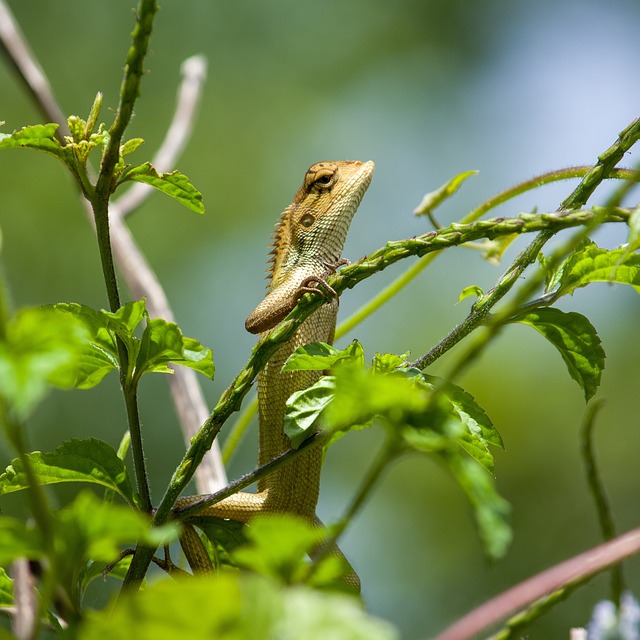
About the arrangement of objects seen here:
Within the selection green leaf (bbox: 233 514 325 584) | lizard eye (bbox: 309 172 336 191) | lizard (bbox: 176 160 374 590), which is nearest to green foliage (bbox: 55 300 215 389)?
lizard (bbox: 176 160 374 590)

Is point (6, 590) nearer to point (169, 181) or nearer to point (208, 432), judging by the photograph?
point (208, 432)

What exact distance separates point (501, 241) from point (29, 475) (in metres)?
1.29

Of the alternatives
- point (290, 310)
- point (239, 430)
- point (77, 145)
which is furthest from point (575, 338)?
point (290, 310)

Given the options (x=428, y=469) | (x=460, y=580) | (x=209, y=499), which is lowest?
(x=460, y=580)

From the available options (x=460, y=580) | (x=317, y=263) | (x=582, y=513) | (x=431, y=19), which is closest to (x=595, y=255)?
(x=317, y=263)

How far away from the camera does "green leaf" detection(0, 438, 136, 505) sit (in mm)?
1133

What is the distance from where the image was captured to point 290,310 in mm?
2250

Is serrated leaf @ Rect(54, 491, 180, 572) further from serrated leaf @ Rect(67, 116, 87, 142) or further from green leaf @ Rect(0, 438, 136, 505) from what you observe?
serrated leaf @ Rect(67, 116, 87, 142)

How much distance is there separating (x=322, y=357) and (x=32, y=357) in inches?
23.0

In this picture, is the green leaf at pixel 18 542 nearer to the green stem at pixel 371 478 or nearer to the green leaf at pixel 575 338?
the green stem at pixel 371 478

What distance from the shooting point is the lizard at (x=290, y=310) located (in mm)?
2115

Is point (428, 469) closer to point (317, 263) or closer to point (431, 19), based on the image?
point (317, 263)

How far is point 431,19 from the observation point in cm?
1138

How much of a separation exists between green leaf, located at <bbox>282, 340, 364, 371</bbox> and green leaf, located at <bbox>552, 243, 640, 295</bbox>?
346mm
